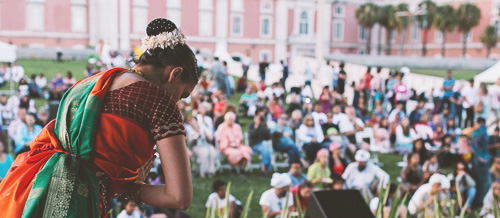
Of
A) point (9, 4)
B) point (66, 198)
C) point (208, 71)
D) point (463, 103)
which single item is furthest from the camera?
point (9, 4)

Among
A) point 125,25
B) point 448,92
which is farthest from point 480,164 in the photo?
point 125,25

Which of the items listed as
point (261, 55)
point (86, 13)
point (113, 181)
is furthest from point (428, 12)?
point (113, 181)

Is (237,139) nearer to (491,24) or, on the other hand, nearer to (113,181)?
(113,181)

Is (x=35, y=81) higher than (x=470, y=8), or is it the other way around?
(x=470, y=8)

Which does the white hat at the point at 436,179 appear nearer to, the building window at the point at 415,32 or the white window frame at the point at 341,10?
the white window frame at the point at 341,10

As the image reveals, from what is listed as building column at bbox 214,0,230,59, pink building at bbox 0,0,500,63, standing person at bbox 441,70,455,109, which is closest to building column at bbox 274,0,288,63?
pink building at bbox 0,0,500,63

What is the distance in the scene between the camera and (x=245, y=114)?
1462 cm

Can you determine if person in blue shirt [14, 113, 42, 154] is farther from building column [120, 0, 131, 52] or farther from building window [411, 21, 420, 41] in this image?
building window [411, 21, 420, 41]

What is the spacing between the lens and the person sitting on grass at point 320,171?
735 centimetres

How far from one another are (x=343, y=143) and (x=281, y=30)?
36.6 metres

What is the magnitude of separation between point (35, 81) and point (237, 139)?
963 cm

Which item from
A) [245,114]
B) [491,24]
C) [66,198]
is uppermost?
[491,24]

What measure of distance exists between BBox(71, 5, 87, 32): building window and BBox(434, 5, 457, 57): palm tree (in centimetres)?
2758

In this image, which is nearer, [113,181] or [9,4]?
[113,181]
